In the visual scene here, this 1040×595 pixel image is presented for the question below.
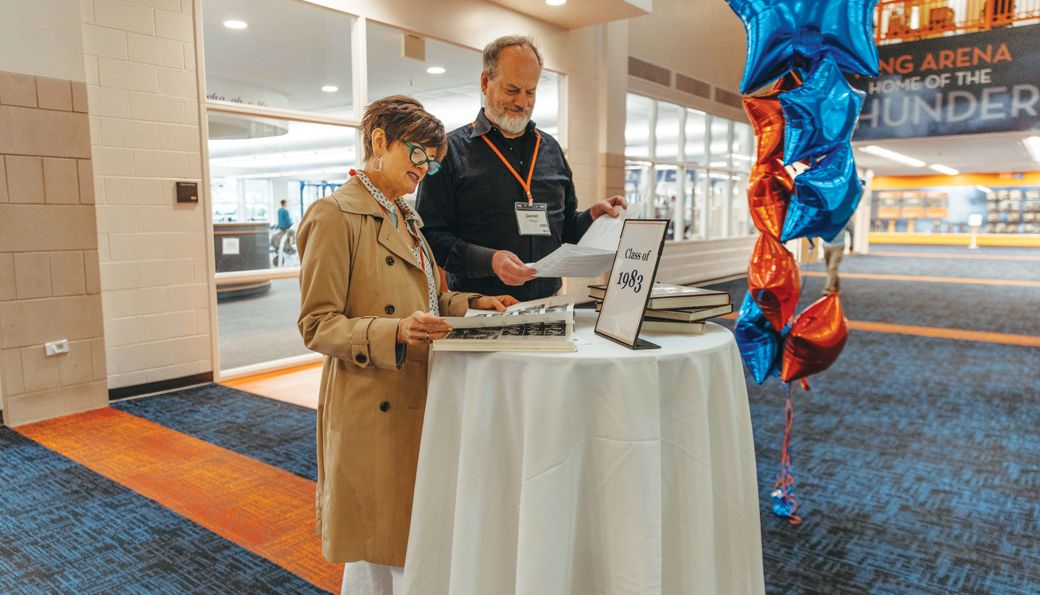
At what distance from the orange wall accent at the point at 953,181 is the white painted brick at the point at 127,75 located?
28.8m

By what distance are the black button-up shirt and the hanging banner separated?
12.2ft

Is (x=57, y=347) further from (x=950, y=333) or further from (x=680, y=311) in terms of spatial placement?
(x=950, y=333)

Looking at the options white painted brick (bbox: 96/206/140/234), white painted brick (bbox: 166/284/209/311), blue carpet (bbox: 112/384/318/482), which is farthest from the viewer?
white painted brick (bbox: 166/284/209/311)

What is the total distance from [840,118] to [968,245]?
30008 mm

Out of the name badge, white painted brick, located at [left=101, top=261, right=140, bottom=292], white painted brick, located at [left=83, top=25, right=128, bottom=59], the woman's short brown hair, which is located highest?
white painted brick, located at [left=83, top=25, right=128, bottom=59]

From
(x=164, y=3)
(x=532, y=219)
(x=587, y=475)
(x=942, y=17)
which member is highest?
(x=942, y=17)

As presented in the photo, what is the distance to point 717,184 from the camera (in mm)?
13133

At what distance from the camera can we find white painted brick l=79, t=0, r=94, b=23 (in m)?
3.94

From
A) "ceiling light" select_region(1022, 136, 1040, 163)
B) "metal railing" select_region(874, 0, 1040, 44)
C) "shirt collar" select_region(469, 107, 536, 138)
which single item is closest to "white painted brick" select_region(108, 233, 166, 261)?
"shirt collar" select_region(469, 107, 536, 138)

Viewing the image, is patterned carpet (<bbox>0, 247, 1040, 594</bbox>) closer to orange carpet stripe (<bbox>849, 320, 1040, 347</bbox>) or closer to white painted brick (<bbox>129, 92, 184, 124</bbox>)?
orange carpet stripe (<bbox>849, 320, 1040, 347</bbox>)

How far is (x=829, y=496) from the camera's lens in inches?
113

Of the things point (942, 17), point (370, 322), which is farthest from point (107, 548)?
point (942, 17)

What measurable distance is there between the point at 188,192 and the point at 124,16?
1.12 meters

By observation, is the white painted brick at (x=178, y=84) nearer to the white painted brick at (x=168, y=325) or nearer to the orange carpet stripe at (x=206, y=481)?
the white painted brick at (x=168, y=325)
